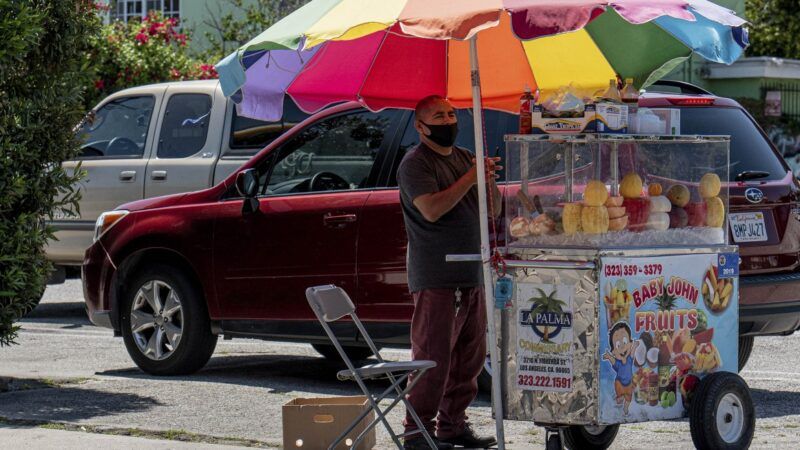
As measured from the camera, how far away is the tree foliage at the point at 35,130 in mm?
8992

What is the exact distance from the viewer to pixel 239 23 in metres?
22.2

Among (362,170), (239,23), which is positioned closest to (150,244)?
(362,170)

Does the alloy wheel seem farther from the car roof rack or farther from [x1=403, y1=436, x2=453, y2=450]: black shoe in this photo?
the car roof rack

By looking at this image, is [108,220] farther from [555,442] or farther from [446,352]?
[555,442]

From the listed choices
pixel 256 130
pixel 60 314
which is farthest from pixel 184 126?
pixel 60 314

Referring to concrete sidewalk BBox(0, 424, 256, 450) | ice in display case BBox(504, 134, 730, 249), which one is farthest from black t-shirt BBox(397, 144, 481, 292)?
concrete sidewalk BBox(0, 424, 256, 450)

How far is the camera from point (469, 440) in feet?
24.0

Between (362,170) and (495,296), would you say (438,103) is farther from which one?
(362,170)

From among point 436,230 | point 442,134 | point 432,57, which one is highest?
point 432,57

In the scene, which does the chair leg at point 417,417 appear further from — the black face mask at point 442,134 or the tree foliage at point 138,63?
the tree foliage at point 138,63

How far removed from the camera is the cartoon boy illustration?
6.45 meters

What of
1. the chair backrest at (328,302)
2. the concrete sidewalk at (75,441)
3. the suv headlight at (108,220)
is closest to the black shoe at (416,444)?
the chair backrest at (328,302)

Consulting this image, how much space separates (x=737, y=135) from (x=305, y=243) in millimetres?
2916

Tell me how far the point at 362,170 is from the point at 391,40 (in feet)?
5.96
